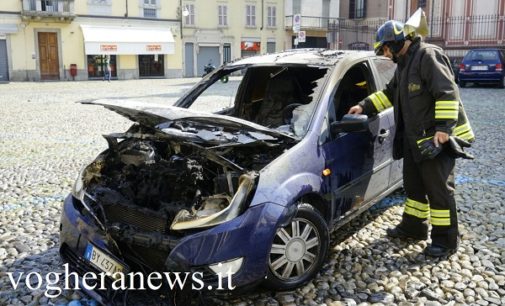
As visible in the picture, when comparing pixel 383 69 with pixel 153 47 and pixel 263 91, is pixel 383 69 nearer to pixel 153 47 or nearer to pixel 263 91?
pixel 263 91

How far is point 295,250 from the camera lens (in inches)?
133

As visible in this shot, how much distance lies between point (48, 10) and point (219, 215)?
3576 centimetres

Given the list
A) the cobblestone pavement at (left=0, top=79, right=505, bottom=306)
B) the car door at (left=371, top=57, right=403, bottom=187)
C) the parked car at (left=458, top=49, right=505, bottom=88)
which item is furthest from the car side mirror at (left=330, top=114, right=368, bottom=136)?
the parked car at (left=458, top=49, right=505, bottom=88)

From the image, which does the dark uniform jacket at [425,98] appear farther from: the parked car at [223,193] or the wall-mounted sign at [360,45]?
the wall-mounted sign at [360,45]

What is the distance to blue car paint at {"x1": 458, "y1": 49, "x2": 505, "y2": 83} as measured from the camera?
20.0 metres

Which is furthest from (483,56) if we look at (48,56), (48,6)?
(48,6)

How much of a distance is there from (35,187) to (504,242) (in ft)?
17.3

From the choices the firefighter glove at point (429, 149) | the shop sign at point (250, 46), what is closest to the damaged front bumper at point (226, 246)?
the firefighter glove at point (429, 149)

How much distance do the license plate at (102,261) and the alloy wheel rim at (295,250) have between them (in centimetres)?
99

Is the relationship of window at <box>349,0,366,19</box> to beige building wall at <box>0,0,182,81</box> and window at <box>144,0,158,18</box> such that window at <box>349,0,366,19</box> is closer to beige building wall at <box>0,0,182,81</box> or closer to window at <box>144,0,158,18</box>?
beige building wall at <box>0,0,182,81</box>

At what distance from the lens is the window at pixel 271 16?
142ft

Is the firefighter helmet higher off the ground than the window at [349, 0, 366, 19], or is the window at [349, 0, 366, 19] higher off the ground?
the window at [349, 0, 366, 19]

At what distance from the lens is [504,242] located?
438 centimetres

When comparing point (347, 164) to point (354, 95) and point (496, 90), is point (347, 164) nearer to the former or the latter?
point (354, 95)
